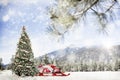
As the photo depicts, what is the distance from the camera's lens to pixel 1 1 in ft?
16.6

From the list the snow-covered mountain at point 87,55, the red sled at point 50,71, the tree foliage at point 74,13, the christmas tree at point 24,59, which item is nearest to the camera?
the tree foliage at point 74,13

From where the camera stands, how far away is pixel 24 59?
5.88 m

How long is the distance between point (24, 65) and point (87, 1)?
3052 millimetres

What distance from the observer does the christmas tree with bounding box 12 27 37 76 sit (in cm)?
541

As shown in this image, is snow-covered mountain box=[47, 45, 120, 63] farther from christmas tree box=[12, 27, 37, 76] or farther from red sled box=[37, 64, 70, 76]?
christmas tree box=[12, 27, 37, 76]

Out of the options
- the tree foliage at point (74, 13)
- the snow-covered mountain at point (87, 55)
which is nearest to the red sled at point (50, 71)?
the snow-covered mountain at point (87, 55)

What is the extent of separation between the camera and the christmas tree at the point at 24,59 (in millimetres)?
5407

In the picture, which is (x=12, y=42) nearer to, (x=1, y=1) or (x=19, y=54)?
(x=19, y=54)

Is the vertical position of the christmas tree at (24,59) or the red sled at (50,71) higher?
the christmas tree at (24,59)

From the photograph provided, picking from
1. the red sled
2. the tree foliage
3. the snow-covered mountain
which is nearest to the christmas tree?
the red sled

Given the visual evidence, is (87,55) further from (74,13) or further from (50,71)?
(74,13)

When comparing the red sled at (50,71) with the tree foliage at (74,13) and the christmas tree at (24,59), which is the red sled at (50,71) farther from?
the tree foliage at (74,13)

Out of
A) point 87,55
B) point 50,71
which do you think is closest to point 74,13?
point 50,71

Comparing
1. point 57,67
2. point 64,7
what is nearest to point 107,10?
point 64,7
